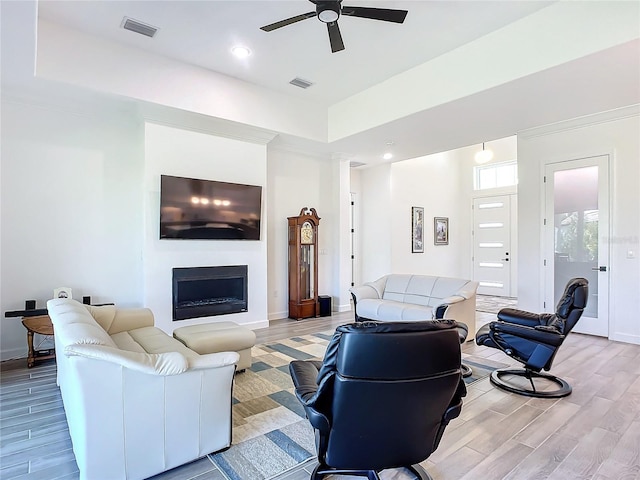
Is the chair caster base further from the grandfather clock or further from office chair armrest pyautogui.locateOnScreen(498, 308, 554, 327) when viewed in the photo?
the grandfather clock

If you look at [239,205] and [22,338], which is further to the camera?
[239,205]

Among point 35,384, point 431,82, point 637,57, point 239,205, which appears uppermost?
point 431,82

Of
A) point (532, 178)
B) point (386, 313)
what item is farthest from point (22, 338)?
point (532, 178)

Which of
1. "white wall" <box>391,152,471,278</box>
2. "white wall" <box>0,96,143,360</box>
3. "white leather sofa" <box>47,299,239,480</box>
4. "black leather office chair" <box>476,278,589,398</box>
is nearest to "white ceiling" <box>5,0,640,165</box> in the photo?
"white wall" <box>0,96,143,360</box>

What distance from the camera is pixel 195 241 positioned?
5.08 meters

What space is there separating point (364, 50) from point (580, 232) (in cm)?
408

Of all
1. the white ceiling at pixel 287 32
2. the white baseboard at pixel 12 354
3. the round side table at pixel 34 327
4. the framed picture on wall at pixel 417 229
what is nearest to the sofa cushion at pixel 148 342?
the round side table at pixel 34 327

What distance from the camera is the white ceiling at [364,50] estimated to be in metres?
3.45

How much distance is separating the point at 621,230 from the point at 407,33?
3.93 meters

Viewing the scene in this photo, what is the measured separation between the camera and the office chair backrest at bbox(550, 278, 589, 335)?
3.00 meters

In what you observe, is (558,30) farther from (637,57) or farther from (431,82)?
(431,82)

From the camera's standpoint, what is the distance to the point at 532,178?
225 inches

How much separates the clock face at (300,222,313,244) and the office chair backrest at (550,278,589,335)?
4191 mm

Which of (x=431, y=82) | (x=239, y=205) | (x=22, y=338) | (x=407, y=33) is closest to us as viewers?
(x=407, y=33)
